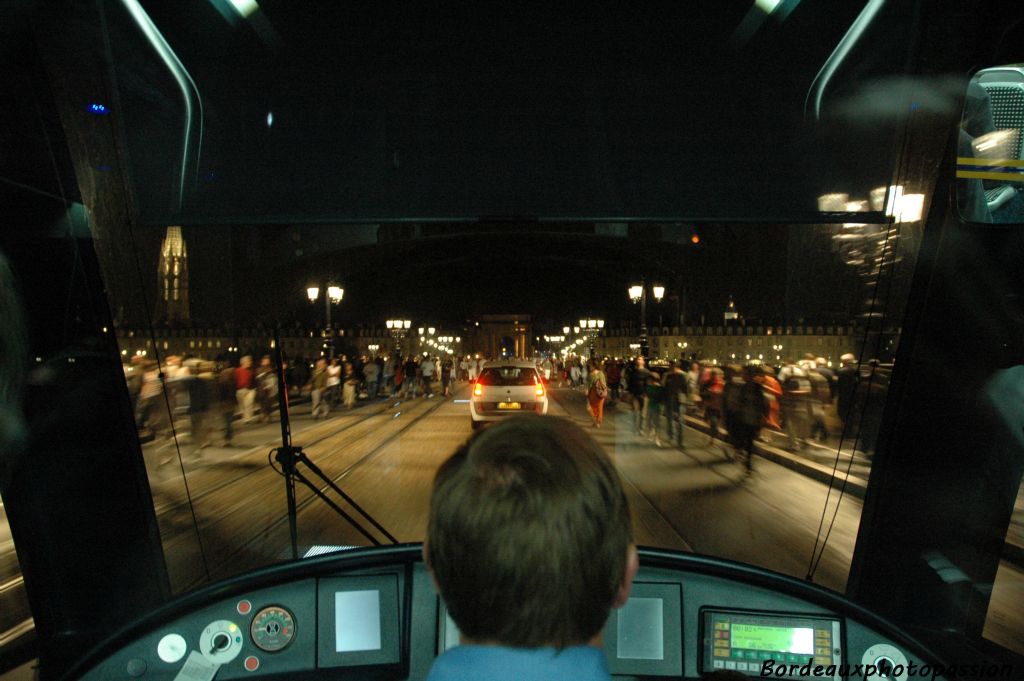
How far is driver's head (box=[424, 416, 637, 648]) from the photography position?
0.91 metres

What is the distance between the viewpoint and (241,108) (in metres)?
2.47

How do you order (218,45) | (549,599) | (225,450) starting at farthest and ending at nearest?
(225,450), (218,45), (549,599)

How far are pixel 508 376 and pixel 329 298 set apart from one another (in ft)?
18.4

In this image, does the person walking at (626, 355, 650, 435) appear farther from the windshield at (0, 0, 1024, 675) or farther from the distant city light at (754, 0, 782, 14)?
the distant city light at (754, 0, 782, 14)

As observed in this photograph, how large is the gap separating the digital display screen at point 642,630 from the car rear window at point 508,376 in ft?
20.0

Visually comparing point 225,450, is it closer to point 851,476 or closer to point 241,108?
point 241,108

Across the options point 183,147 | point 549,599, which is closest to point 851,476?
point 549,599

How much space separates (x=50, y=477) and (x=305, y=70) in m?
1.83

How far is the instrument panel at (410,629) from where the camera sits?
188cm

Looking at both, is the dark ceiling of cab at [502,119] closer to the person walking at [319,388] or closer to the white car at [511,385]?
the person walking at [319,388]

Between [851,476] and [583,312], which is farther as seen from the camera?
[583,312]

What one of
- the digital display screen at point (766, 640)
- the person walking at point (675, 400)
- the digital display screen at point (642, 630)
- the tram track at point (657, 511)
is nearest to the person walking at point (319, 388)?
the digital display screen at point (642, 630)

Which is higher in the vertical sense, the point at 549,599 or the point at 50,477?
the point at 549,599

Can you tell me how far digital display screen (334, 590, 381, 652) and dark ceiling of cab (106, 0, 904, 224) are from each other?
53.8 inches
